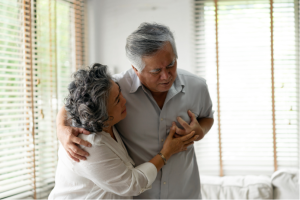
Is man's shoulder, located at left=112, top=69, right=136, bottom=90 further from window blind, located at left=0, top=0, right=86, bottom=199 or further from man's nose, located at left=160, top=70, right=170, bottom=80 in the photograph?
window blind, located at left=0, top=0, right=86, bottom=199

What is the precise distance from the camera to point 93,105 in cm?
105

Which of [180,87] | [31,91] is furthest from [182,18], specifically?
[31,91]

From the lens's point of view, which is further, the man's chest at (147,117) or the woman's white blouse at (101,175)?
the man's chest at (147,117)

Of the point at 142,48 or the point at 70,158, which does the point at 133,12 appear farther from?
the point at 70,158

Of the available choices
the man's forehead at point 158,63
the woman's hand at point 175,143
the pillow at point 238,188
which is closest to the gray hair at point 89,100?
Answer: the man's forehead at point 158,63

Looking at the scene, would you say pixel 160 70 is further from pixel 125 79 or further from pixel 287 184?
pixel 287 184

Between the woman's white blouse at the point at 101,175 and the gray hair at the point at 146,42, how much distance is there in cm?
41

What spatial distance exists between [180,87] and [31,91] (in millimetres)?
1325

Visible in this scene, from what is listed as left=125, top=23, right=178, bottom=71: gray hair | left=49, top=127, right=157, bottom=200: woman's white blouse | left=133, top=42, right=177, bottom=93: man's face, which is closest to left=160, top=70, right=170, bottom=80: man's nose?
left=133, top=42, right=177, bottom=93: man's face

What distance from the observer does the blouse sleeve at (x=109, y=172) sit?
1053 mm

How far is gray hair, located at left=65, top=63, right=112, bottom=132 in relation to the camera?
3.47 ft

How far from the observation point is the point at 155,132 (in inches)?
53.5

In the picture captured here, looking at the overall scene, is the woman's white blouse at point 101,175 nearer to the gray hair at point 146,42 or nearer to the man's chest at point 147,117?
the man's chest at point 147,117

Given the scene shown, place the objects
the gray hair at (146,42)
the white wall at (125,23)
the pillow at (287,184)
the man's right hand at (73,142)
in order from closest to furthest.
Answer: the man's right hand at (73,142), the gray hair at (146,42), the pillow at (287,184), the white wall at (125,23)
